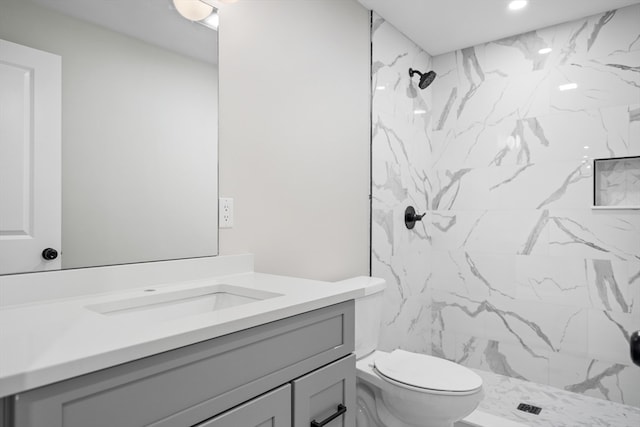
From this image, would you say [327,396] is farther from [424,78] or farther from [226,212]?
[424,78]

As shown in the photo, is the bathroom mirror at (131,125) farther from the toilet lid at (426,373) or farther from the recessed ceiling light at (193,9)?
the toilet lid at (426,373)

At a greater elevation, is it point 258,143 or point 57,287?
point 258,143

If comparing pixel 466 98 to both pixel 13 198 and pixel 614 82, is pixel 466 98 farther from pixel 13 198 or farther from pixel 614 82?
pixel 13 198

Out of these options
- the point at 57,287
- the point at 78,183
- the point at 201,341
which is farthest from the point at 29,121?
the point at 201,341

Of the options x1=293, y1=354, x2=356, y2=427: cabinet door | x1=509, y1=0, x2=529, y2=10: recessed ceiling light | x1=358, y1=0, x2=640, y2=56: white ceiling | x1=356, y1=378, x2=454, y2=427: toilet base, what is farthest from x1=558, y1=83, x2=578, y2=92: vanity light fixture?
x1=293, y1=354, x2=356, y2=427: cabinet door

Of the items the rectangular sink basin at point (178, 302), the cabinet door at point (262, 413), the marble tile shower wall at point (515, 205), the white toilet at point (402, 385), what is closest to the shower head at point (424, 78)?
the marble tile shower wall at point (515, 205)

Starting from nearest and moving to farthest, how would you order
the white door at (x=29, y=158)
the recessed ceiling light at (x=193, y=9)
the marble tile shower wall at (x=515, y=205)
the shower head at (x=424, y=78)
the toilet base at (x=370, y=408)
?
the white door at (x=29, y=158), the recessed ceiling light at (x=193, y=9), the toilet base at (x=370, y=408), the marble tile shower wall at (x=515, y=205), the shower head at (x=424, y=78)

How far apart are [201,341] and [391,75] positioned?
2.28m

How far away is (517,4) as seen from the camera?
2.36 metres

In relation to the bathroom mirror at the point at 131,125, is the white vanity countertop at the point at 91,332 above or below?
below

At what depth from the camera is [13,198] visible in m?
1.07

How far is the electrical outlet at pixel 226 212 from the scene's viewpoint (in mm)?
1586

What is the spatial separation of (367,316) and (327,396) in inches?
30.6

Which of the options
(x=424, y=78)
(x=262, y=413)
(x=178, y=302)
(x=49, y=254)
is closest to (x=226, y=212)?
(x=178, y=302)
